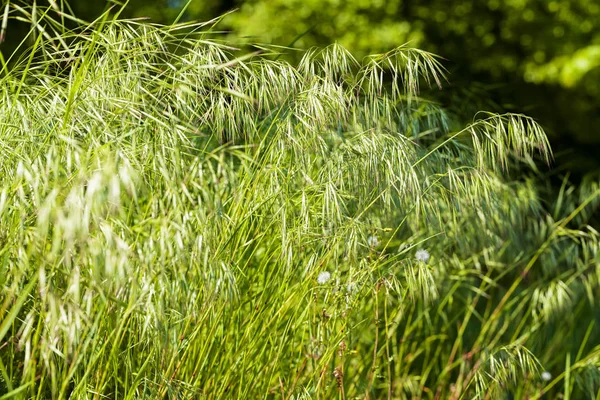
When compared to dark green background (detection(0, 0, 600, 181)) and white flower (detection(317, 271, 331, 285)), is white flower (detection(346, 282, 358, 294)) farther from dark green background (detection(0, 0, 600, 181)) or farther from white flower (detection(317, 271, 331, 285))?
dark green background (detection(0, 0, 600, 181))

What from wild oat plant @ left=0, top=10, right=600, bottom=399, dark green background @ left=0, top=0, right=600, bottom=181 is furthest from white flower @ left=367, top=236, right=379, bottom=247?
dark green background @ left=0, top=0, right=600, bottom=181

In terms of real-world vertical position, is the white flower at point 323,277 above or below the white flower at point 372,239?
below

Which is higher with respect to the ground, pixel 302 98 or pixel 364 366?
pixel 302 98

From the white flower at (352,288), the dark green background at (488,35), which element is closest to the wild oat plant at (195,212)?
the white flower at (352,288)

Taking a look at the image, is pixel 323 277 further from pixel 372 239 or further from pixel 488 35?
pixel 488 35

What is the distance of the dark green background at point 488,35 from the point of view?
5.17 meters

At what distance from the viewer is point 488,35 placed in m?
5.48

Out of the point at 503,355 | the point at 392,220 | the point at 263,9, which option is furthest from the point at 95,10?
the point at 503,355

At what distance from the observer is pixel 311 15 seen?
5.30 metres

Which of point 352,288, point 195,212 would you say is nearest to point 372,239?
point 352,288

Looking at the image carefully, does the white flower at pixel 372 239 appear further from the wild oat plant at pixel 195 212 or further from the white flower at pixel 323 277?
the white flower at pixel 323 277

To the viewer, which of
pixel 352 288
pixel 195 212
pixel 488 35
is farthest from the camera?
pixel 488 35

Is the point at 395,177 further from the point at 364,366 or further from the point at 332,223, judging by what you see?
the point at 364,366

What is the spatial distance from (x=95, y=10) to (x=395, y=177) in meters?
3.85
